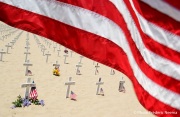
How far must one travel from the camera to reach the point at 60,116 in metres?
11.3

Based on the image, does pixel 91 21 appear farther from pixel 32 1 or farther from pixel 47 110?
pixel 47 110

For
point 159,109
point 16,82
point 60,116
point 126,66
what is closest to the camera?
point 159,109

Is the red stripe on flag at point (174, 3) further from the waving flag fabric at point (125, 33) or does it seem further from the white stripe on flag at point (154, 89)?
the white stripe on flag at point (154, 89)

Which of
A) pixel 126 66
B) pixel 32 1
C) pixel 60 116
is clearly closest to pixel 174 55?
pixel 126 66

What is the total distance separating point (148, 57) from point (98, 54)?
0.72 meters

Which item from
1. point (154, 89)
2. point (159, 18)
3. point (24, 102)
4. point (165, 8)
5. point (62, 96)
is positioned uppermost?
point (165, 8)

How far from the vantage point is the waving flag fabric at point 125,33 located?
4.01m

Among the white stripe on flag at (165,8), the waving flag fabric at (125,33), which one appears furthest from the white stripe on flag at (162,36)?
the white stripe on flag at (165,8)

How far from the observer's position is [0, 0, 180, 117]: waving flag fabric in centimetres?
401

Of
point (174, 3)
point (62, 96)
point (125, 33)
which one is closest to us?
point (174, 3)

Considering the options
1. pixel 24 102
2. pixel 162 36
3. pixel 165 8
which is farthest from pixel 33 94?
pixel 165 8

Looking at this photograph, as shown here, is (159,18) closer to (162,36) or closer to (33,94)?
(162,36)

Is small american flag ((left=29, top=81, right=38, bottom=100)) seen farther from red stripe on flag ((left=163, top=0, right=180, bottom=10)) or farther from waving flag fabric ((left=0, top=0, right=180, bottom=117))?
red stripe on flag ((left=163, top=0, right=180, bottom=10))

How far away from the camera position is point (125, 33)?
170 inches
